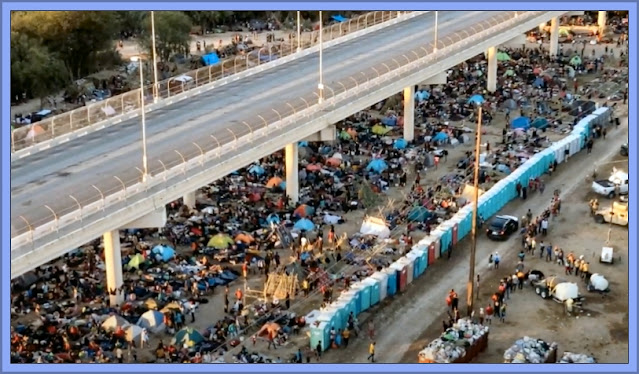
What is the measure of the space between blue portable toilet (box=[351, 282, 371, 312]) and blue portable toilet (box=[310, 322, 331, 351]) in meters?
3.17

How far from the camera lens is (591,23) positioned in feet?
328

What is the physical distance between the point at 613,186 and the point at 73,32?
4203 centimetres

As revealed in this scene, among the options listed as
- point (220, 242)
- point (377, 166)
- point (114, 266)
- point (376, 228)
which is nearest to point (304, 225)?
point (376, 228)

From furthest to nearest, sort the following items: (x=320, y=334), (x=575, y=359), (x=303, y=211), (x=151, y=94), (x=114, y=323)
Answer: (x=151, y=94) < (x=303, y=211) < (x=114, y=323) < (x=320, y=334) < (x=575, y=359)

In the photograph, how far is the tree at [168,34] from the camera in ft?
265

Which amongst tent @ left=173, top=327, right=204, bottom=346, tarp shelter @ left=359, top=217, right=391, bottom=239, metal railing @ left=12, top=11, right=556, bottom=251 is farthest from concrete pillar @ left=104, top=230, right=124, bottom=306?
tarp shelter @ left=359, top=217, right=391, bottom=239

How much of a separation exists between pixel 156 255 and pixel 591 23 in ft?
224

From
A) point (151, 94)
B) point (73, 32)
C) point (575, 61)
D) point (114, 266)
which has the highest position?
point (73, 32)

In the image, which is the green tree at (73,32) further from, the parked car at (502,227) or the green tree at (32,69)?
the parked car at (502,227)

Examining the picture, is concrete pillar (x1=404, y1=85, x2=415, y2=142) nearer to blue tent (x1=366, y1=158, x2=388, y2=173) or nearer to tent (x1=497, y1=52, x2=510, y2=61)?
blue tent (x1=366, y1=158, x2=388, y2=173)

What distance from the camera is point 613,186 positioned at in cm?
5372

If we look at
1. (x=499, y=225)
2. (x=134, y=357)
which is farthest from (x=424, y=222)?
(x=134, y=357)

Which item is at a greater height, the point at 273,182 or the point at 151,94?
the point at 151,94

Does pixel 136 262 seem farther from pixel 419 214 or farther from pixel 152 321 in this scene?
pixel 419 214
